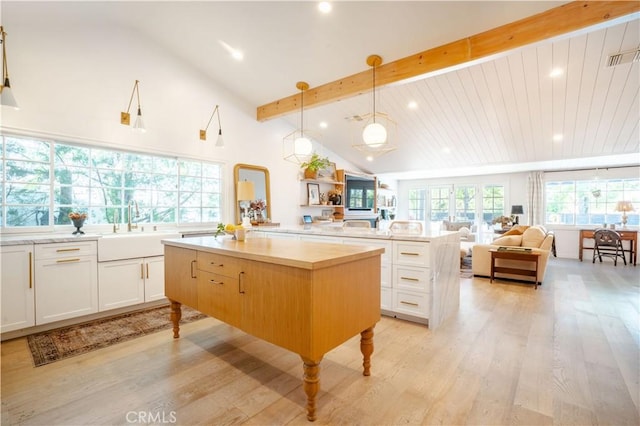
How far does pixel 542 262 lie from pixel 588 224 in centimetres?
419

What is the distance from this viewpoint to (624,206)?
6410 millimetres

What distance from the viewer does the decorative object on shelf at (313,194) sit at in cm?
636

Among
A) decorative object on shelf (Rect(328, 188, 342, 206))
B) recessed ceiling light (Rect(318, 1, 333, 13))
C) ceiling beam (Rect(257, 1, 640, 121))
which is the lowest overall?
decorative object on shelf (Rect(328, 188, 342, 206))

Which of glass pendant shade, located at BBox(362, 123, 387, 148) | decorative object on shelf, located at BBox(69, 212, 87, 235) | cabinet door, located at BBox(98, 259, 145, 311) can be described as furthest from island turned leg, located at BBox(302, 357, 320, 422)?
decorative object on shelf, located at BBox(69, 212, 87, 235)

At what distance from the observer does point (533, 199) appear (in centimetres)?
779

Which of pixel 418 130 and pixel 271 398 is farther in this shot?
pixel 418 130

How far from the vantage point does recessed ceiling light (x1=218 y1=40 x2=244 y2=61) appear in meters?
3.90

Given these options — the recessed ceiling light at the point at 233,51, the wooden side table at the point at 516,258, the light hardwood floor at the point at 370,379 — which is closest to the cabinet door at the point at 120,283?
the light hardwood floor at the point at 370,379

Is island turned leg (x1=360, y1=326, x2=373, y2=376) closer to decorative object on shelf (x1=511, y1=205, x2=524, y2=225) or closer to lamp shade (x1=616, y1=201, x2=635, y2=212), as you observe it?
decorative object on shelf (x1=511, y1=205, x2=524, y2=225)

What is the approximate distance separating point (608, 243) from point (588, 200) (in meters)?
1.39

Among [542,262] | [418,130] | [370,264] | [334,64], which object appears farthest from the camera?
[418,130]

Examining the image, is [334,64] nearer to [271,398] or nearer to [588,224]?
[271,398]

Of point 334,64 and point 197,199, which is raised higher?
point 334,64

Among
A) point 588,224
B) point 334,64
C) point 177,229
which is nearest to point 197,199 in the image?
point 177,229
